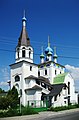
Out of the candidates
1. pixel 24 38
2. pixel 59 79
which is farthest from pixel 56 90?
pixel 24 38

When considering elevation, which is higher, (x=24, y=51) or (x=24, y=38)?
(x=24, y=38)

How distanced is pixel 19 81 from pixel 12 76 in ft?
9.01

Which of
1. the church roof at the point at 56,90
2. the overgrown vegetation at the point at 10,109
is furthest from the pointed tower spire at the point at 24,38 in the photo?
the overgrown vegetation at the point at 10,109

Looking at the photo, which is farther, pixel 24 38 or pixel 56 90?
pixel 24 38

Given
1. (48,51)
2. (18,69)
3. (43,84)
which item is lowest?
(43,84)

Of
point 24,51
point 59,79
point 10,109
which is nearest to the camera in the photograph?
point 10,109

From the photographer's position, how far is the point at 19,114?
73.4 ft

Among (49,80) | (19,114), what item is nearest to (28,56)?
(49,80)

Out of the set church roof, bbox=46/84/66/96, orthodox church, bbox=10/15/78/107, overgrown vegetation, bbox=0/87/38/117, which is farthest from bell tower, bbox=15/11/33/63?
overgrown vegetation, bbox=0/87/38/117

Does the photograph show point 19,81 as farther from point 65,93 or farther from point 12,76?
point 65,93

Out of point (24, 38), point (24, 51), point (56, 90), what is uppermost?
point (24, 38)

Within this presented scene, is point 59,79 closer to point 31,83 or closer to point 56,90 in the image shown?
point 56,90

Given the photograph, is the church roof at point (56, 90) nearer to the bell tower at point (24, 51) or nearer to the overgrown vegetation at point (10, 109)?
the bell tower at point (24, 51)

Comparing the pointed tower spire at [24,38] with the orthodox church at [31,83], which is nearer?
the orthodox church at [31,83]
